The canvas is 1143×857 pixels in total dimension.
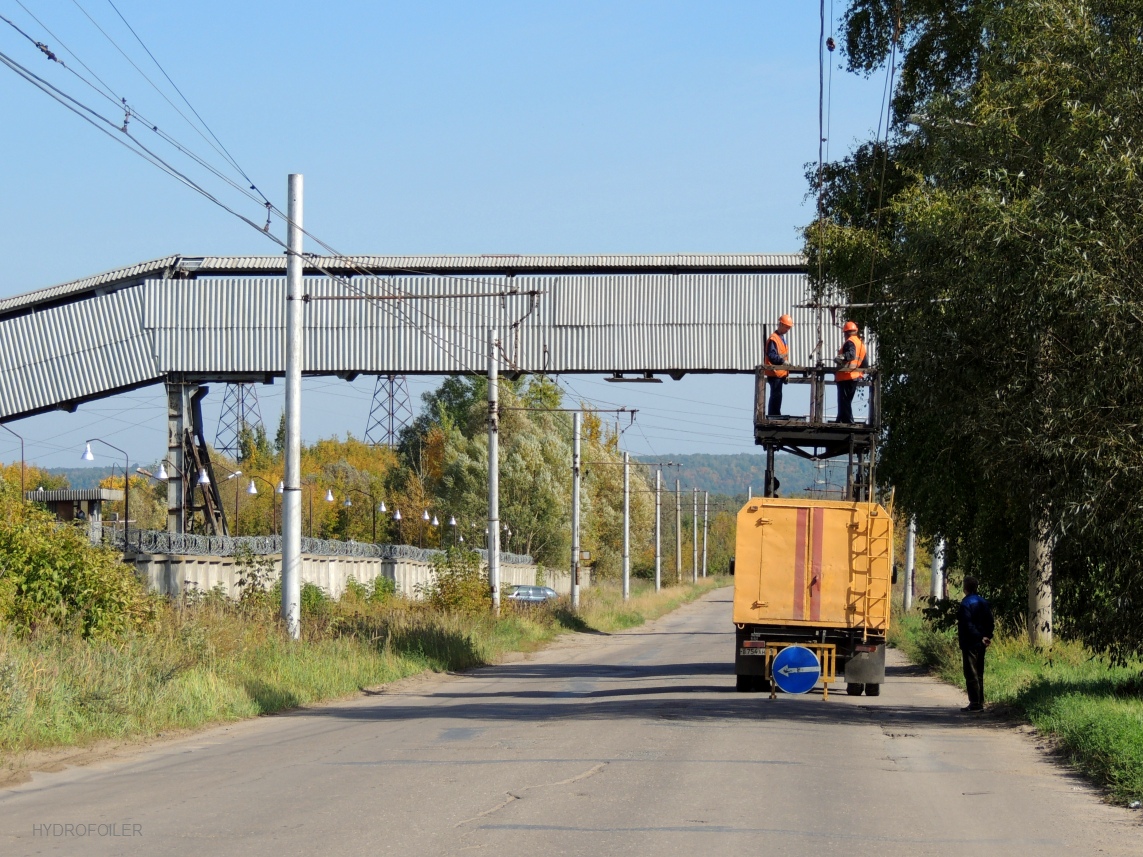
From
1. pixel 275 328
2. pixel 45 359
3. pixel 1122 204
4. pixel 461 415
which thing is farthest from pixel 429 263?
pixel 461 415

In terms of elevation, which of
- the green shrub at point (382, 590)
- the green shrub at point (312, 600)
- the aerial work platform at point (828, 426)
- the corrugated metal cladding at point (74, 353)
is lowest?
the green shrub at point (382, 590)

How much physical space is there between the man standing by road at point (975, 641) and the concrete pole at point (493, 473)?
17025mm

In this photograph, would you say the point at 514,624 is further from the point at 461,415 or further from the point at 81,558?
the point at 461,415

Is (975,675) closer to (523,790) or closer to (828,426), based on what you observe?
(828,426)

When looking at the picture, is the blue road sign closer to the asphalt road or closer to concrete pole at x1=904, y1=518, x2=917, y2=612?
the asphalt road

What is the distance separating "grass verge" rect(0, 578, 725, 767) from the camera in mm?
13633

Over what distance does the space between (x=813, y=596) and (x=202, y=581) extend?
25.2 meters

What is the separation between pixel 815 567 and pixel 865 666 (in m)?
1.81

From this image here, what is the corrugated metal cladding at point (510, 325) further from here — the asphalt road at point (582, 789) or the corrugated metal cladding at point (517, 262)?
the asphalt road at point (582, 789)

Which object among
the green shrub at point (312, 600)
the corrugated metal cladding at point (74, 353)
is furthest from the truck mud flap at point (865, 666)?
the corrugated metal cladding at point (74, 353)

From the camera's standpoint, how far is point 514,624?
3462 centimetres

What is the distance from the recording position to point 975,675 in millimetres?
17562

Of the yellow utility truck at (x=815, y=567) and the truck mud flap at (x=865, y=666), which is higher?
the yellow utility truck at (x=815, y=567)

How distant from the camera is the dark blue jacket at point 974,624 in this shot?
17484mm
